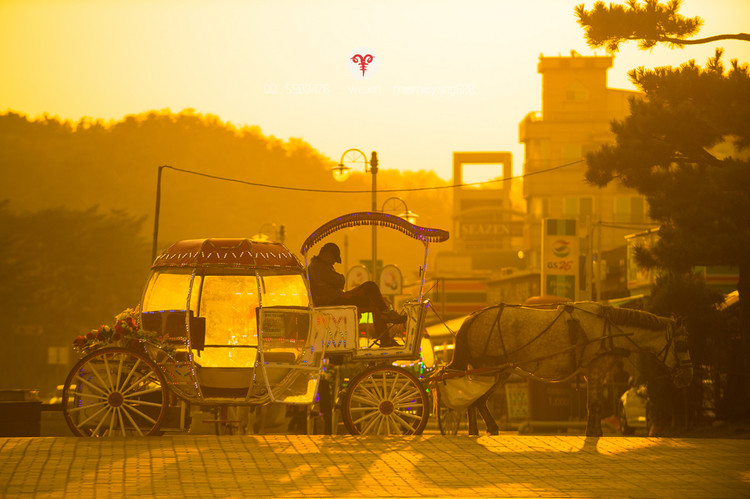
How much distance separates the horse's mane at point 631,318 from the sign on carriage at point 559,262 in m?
30.4

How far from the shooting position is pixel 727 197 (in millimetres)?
22016

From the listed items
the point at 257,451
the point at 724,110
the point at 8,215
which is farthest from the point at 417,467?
the point at 8,215

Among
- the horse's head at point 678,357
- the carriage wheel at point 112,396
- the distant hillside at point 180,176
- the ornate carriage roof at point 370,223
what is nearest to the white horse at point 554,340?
the horse's head at point 678,357

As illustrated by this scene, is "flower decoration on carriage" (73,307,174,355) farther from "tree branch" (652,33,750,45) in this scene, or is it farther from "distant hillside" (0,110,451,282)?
"distant hillside" (0,110,451,282)

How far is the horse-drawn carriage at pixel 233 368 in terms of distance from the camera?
13719mm

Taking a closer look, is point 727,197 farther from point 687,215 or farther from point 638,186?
point 638,186

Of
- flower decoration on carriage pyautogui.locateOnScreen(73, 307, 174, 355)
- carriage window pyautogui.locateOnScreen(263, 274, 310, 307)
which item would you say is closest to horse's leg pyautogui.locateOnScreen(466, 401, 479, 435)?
carriage window pyautogui.locateOnScreen(263, 274, 310, 307)

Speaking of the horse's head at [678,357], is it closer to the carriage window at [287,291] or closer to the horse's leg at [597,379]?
the horse's leg at [597,379]

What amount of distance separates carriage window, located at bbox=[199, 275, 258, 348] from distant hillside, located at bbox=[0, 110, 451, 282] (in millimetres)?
139906

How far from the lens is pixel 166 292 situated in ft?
53.3

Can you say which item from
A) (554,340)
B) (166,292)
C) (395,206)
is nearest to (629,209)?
(395,206)

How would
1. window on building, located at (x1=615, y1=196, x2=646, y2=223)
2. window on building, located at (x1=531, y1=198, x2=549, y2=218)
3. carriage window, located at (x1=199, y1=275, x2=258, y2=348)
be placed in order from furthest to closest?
window on building, located at (x1=531, y1=198, x2=549, y2=218)
window on building, located at (x1=615, y1=196, x2=646, y2=223)
carriage window, located at (x1=199, y1=275, x2=258, y2=348)

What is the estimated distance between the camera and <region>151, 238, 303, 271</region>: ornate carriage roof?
577 inches

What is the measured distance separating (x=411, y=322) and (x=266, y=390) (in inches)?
77.1
